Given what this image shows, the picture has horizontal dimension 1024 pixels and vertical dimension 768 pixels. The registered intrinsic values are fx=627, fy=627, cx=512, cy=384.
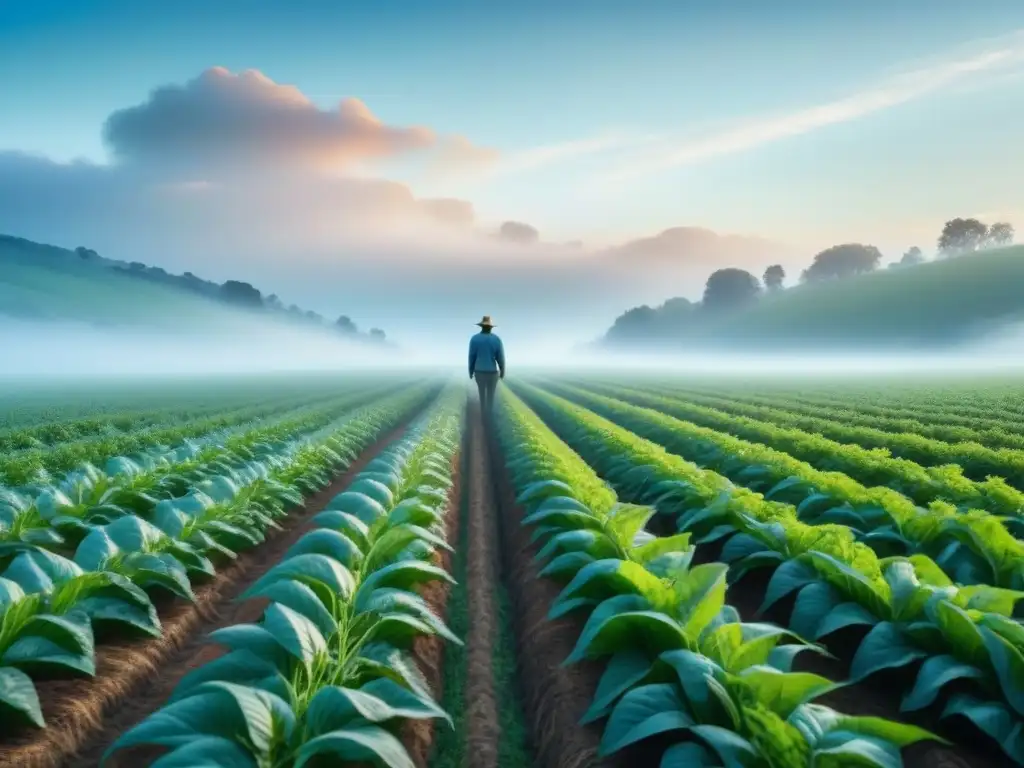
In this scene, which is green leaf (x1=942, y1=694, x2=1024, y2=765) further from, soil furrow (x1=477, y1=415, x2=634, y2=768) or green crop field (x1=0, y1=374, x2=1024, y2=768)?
soil furrow (x1=477, y1=415, x2=634, y2=768)

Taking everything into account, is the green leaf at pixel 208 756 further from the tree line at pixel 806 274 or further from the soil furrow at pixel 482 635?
the tree line at pixel 806 274

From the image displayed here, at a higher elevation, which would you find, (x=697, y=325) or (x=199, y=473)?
(x=697, y=325)

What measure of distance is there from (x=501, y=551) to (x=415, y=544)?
9.50ft

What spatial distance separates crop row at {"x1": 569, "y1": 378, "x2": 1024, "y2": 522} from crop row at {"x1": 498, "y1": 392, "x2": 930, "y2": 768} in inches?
169

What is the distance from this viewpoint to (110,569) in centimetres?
456

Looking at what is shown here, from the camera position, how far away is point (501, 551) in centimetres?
775

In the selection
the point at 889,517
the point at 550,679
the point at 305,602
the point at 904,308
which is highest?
the point at 904,308

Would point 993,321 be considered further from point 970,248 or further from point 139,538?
point 139,538

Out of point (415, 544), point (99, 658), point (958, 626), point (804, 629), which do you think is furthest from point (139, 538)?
point (958, 626)

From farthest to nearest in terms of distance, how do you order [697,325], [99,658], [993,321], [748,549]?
[697,325] < [993,321] < [748,549] < [99,658]

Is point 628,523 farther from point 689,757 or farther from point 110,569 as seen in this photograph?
point 110,569

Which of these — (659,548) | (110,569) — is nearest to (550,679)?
(659,548)

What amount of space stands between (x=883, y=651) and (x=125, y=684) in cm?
473

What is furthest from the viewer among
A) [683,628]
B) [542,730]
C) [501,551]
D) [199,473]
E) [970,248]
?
[970,248]
